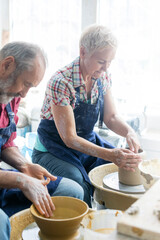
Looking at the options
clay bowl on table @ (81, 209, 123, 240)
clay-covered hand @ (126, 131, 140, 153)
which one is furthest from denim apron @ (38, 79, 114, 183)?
clay bowl on table @ (81, 209, 123, 240)

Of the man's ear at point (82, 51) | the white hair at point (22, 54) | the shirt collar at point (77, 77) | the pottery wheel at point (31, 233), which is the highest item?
the white hair at point (22, 54)

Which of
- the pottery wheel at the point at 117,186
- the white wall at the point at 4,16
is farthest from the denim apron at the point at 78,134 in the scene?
the white wall at the point at 4,16

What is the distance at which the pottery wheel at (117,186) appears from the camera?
5.59ft

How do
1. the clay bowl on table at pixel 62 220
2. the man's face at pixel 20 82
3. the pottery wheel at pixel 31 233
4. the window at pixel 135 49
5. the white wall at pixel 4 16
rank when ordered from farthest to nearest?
the white wall at pixel 4 16, the window at pixel 135 49, the man's face at pixel 20 82, the pottery wheel at pixel 31 233, the clay bowl on table at pixel 62 220

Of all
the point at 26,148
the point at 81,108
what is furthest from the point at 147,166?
the point at 26,148

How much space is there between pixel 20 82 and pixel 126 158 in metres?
0.68

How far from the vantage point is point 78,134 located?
1952 millimetres

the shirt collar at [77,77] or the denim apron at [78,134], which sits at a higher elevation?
the shirt collar at [77,77]

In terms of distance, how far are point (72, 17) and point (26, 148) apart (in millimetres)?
1585

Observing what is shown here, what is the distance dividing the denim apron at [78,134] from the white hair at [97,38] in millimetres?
274

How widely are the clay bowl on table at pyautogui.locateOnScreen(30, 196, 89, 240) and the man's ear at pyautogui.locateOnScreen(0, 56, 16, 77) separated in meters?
0.61

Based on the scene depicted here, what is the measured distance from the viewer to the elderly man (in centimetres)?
133

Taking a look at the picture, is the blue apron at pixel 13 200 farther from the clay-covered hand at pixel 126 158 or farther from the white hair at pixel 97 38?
the white hair at pixel 97 38

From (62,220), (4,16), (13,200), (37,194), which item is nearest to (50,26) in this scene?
(4,16)
